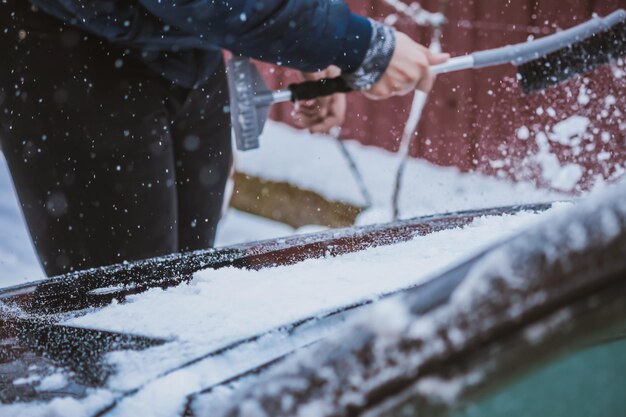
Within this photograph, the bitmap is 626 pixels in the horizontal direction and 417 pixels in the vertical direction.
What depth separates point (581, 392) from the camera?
25.9 inches

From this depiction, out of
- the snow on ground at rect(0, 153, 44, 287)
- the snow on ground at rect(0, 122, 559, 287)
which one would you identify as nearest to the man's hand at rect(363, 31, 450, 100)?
the snow on ground at rect(0, 122, 559, 287)

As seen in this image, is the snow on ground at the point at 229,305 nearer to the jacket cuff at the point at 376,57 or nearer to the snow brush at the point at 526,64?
the jacket cuff at the point at 376,57

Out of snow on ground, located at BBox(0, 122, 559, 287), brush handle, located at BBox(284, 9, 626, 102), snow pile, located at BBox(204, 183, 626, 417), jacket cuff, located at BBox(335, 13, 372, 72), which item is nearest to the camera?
snow pile, located at BBox(204, 183, 626, 417)

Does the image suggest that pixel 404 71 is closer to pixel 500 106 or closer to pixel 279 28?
pixel 279 28

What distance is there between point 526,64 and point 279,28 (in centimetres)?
131

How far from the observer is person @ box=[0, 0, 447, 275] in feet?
4.46

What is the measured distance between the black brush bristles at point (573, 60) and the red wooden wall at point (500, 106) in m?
0.52

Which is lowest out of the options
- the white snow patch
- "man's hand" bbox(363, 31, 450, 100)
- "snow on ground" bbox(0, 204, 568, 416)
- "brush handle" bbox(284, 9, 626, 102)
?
"snow on ground" bbox(0, 204, 568, 416)

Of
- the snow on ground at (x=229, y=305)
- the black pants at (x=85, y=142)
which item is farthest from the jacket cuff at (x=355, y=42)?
the snow on ground at (x=229, y=305)

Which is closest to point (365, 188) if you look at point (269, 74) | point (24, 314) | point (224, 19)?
point (269, 74)

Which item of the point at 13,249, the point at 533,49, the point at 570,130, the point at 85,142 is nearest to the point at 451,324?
the point at 85,142

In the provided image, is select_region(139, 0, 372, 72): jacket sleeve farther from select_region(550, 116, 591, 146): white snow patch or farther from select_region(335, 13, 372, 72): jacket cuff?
select_region(550, 116, 591, 146): white snow patch

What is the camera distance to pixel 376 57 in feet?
5.30

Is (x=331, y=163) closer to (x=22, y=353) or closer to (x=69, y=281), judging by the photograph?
(x=69, y=281)
